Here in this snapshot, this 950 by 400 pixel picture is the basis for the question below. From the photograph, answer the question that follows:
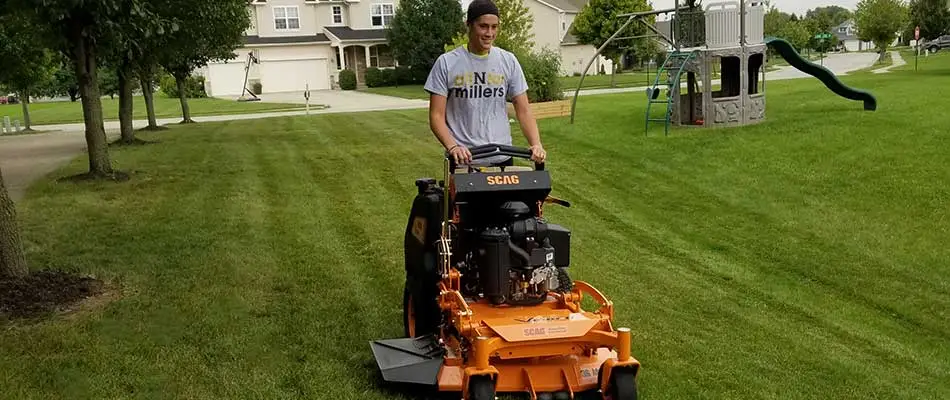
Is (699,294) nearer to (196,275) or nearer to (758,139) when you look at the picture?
(196,275)

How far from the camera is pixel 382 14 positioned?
60969mm

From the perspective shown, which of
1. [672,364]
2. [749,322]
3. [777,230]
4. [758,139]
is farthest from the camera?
[758,139]

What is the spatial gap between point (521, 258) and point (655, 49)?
47.8 meters

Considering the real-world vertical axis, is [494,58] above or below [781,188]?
above

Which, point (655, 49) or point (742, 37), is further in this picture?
point (655, 49)

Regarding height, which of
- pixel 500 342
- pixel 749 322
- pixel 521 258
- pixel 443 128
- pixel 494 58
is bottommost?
pixel 749 322

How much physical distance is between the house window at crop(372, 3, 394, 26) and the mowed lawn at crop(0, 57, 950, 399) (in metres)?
45.3

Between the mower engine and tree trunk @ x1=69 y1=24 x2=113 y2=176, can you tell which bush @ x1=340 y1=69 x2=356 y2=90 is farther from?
the mower engine

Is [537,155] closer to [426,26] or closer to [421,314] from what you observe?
[421,314]

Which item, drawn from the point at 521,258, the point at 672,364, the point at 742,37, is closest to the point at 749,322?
the point at 672,364

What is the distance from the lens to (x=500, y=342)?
170 inches

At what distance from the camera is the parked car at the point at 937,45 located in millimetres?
66438

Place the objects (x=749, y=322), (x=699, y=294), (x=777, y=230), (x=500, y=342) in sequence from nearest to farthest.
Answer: (x=500, y=342) → (x=749, y=322) → (x=699, y=294) → (x=777, y=230)

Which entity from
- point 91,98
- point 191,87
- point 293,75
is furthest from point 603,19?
point 91,98
